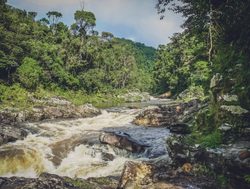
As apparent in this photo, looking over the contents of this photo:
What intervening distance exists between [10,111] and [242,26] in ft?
86.4

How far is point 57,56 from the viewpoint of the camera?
190 ft

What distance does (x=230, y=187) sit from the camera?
10.7 metres

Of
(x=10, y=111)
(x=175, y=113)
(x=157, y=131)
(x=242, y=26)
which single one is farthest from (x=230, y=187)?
(x=10, y=111)

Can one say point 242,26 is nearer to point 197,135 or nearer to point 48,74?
point 197,135

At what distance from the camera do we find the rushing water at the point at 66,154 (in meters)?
17.3

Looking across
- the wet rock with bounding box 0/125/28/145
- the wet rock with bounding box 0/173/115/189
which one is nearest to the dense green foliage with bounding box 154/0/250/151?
the wet rock with bounding box 0/173/115/189

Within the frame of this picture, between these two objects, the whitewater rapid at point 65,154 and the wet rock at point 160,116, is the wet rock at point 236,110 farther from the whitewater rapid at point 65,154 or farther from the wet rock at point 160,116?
the wet rock at point 160,116

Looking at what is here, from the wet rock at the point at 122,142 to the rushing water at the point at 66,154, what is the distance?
0.34 metres

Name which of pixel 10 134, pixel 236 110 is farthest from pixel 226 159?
pixel 10 134

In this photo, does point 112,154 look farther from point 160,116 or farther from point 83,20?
point 83,20

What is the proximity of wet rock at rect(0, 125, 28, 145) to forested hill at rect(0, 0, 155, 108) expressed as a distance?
63.5 feet

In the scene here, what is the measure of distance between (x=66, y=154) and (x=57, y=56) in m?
40.2

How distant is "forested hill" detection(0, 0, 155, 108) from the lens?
4644 cm

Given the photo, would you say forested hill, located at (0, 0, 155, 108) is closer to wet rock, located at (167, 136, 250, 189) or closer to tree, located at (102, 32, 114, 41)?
tree, located at (102, 32, 114, 41)
